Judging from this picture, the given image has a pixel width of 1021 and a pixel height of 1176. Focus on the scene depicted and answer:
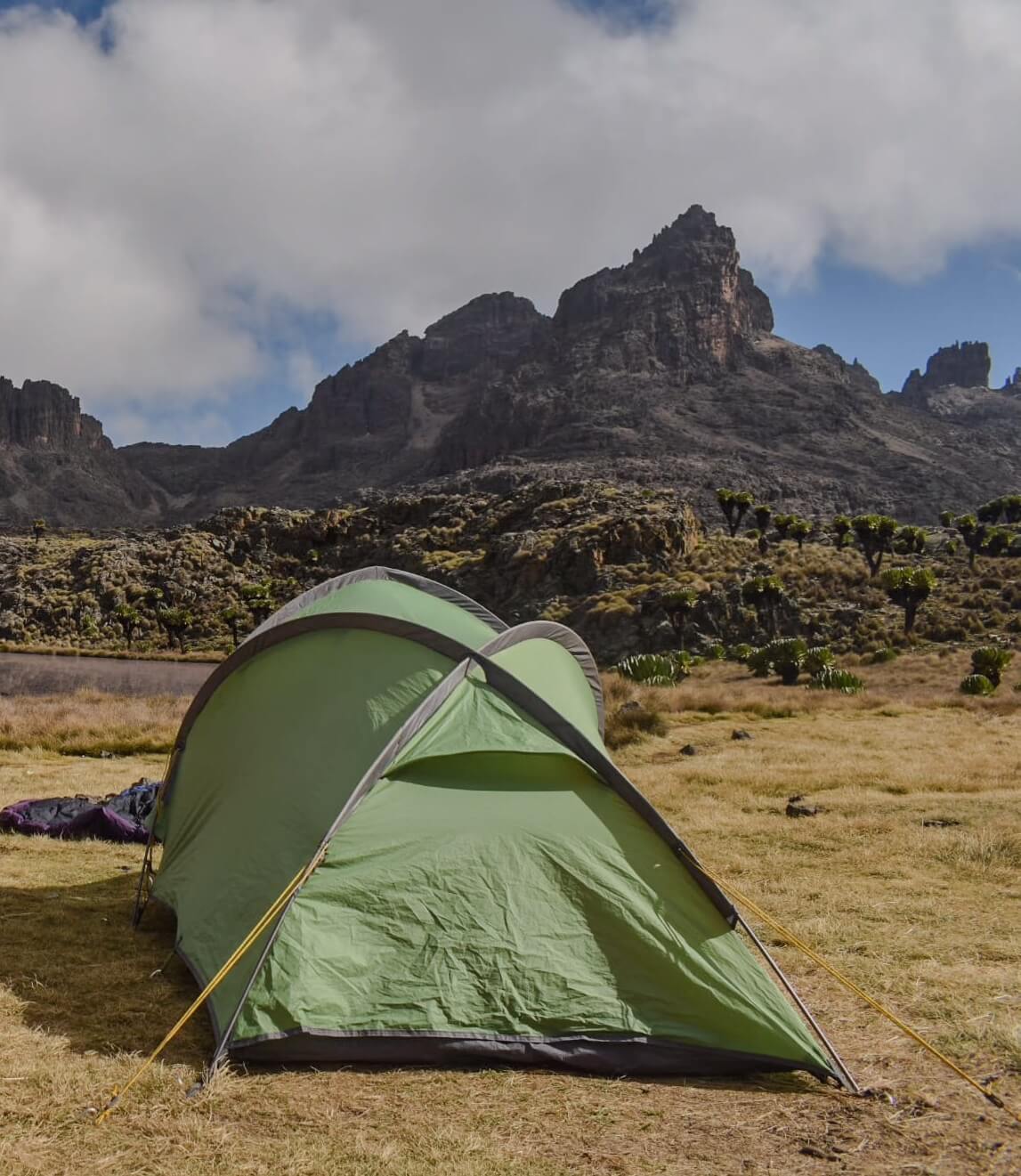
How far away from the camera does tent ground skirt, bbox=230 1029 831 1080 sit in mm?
4637

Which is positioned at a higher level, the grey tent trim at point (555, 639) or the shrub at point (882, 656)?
the grey tent trim at point (555, 639)

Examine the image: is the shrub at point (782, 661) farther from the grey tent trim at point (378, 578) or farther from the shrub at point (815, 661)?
the grey tent trim at point (378, 578)

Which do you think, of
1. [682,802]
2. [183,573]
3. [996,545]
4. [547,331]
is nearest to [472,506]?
[183,573]

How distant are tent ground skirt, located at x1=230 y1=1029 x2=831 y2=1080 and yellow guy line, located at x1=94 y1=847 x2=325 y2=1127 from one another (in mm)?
377

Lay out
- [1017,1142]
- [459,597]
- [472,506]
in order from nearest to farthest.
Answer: [1017,1142], [459,597], [472,506]

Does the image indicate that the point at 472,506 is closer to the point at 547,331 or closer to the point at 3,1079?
the point at 3,1079

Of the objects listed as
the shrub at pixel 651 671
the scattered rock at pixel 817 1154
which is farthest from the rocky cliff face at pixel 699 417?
the scattered rock at pixel 817 1154

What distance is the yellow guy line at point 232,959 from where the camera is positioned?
4344 mm

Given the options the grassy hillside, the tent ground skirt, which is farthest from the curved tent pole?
the grassy hillside

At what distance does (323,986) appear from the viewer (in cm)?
478

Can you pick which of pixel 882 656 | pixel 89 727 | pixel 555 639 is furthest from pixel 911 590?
pixel 555 639

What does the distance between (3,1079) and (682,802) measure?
8388 millimetres

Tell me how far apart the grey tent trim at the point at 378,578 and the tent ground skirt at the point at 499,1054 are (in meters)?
3.78

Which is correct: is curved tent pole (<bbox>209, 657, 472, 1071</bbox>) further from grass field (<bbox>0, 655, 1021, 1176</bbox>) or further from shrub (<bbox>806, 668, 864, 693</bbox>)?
shrub (<bbox>806, 668, 864, 693</bbox>)
